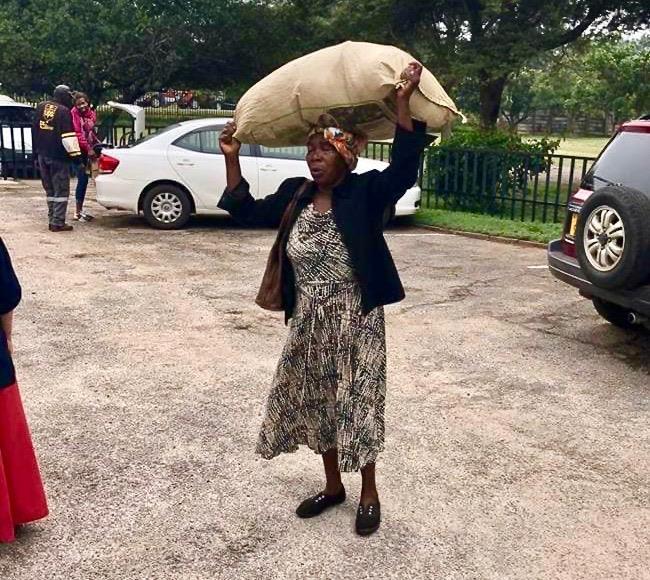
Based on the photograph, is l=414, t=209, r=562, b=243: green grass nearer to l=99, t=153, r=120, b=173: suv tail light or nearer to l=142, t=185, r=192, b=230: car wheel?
l=142, t=185, r=192, b=230: car wheel

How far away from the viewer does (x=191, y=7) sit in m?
21.9

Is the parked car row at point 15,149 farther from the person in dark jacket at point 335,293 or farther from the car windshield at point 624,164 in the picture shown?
the person in dark jacket at point 335,293

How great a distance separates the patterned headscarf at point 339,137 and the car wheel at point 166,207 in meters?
7.77

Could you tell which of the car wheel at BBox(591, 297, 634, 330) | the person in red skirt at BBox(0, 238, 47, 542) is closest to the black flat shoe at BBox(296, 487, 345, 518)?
the person in red skirt at BBox(0, 238, 47, 542)

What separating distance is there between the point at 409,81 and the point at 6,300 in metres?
1.78

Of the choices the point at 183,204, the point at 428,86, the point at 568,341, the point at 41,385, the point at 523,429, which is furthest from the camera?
the point at 183,204

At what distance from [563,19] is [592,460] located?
14.1 metres

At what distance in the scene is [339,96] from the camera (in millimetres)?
3008

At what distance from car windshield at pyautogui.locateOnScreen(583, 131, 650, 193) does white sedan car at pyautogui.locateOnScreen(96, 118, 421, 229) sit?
5.22 meters

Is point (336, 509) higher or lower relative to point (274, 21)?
lower

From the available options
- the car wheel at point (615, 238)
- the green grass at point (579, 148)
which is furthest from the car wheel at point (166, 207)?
the green grass at point (579, 148)

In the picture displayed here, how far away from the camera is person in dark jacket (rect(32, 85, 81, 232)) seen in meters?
9.87

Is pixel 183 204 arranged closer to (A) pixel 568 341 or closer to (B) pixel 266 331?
(B) pixel 266 331

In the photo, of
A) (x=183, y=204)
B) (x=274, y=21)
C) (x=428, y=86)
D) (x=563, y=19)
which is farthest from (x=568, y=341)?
(x=274, y=21)
